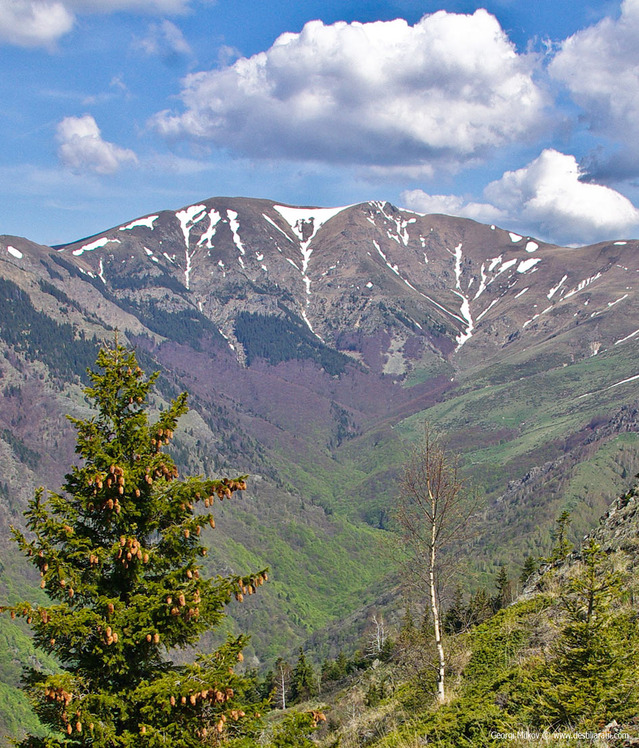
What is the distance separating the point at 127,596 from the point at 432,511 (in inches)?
521

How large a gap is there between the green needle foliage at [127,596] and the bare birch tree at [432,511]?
456 inches

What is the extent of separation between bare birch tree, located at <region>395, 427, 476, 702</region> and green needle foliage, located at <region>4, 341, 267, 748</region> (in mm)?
11579

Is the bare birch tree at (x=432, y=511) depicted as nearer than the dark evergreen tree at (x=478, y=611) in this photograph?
Yes

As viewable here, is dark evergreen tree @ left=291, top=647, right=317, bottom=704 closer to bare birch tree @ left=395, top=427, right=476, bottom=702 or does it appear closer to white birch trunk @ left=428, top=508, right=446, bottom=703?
bare birch tree @ left=395, top=427, right=476, bottom=702

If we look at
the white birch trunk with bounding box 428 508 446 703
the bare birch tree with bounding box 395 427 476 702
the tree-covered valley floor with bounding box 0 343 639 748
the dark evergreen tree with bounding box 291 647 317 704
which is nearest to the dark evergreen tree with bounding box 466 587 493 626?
the white birch trunk with bounding box 428 508 446 703

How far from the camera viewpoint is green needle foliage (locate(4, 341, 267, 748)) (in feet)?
34.3

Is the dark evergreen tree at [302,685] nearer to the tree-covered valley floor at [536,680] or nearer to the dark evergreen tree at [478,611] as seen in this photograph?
the dark evergreen tree at [478,611]

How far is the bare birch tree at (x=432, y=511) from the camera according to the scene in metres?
22.1

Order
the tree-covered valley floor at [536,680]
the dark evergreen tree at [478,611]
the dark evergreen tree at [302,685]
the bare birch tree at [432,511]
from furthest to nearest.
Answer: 1. the dark evergreen tree at [302,685]
2. the dark evergreen tree at [478,611]
3. the bare birch tree at [432,511]
4. the tree-covered valley floor at [536,680]

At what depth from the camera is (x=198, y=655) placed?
38.1 feet

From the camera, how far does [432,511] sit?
878 inches

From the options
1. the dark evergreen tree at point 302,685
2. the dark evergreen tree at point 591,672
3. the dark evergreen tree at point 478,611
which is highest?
the dark evergreen tree at point 591,672

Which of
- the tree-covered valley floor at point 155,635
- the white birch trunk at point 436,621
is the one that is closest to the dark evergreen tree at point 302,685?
the white birch trunk at point 436,621

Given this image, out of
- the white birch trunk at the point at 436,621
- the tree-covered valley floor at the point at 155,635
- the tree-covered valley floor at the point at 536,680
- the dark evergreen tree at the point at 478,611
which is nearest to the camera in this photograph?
the tree-covered valley floor at the point at 155,635
